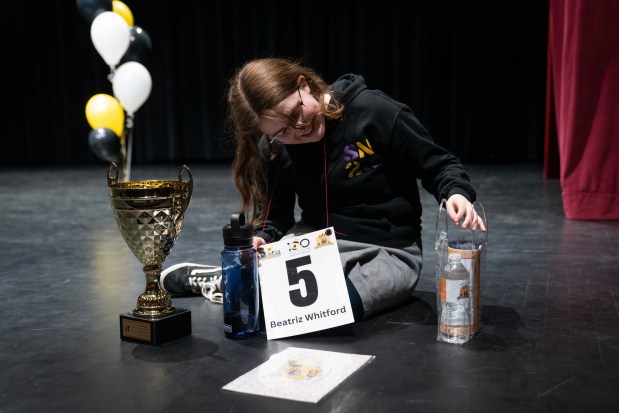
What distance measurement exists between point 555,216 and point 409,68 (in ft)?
12.4

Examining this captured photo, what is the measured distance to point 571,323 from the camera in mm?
1773

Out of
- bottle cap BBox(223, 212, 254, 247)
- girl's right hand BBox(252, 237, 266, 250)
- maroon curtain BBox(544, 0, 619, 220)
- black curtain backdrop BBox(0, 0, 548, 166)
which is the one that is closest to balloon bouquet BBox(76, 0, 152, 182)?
black curtain backdrop BBox(0, 0, 548, 166)

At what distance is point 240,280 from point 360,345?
1.01 ft

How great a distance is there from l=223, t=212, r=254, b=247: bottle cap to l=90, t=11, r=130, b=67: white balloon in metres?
3.38

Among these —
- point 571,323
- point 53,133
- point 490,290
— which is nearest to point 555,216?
point 490,290

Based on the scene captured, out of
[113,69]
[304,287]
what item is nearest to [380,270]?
[304,287]

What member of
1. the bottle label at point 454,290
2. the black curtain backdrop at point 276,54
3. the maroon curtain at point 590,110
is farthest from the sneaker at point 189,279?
the black curtain backdrop at point 276,54

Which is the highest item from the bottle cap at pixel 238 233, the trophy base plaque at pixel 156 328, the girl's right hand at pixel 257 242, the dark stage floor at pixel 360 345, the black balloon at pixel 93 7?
the black balloon at pixel 93 7

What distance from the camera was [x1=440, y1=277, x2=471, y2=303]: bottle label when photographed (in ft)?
5.09

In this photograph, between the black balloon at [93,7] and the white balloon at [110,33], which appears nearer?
the white balloon at [110,33]

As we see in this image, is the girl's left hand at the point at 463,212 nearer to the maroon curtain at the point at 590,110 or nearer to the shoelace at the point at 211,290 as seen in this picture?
the shoelace at the point at 211,290

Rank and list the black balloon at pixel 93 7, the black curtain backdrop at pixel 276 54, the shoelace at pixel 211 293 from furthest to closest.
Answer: the black curtain backdrop at pixel 276 54
the black balloon at pixel 93 7
the shoelace at pixel 211 293

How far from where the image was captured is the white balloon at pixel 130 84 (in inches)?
191

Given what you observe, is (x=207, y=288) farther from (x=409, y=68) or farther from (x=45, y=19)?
(x=45, y=19)
